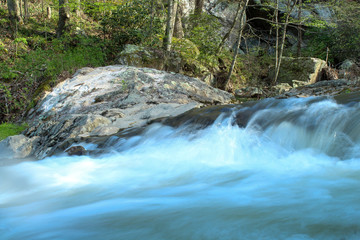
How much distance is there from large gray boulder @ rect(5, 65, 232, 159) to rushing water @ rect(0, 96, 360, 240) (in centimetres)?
85

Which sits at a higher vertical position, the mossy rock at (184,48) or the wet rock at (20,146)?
the mossy rock at (184,48)

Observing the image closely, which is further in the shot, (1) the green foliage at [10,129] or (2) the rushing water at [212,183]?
(1) the green foliage at [10,129]

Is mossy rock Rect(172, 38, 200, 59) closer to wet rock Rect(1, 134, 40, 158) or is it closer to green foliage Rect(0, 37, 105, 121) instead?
green foliage Rect(0, 37, 105, 121)

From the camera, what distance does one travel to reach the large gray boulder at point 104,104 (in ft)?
18.3

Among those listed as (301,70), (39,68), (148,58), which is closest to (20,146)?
(39,68)

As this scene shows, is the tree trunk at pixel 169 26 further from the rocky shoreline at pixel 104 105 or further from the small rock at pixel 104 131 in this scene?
the small rock at pixel 104 131

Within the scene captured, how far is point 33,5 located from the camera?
1833 cm

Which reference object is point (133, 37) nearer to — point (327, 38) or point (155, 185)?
point (155, 185)

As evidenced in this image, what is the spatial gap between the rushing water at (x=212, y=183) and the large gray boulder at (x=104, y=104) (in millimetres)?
855

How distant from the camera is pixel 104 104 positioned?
7062mm

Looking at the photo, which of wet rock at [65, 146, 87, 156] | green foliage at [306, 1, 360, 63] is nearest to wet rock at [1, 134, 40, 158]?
wet rock at [65, 146, 87, 156]

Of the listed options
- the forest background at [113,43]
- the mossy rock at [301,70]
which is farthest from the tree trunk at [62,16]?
the mossy rock at [301,70]

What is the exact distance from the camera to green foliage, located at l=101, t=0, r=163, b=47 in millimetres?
11828

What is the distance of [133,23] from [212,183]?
1019 centimetres
